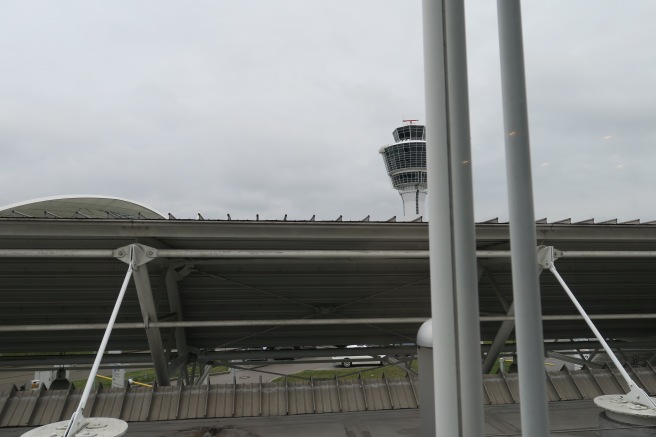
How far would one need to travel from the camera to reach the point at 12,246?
9.32 m

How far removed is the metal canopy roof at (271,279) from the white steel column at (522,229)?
266 inches

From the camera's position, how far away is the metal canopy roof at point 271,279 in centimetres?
906

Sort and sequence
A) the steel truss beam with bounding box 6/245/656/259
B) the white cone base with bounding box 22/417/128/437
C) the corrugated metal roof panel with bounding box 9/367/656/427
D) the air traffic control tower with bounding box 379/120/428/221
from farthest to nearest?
the air traffic control tower with bounding box 379/120/428/221 < the corrugated metal roof panel with bounding box 9/367/656/427 < the steel truss beam with bounding box 6/245/656/259 < the white cone base with bounding box 22/417/128/437

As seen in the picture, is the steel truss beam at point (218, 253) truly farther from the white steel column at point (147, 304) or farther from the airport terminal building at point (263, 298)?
the white steel column at point (147, 304)

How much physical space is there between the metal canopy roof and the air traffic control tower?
276 feet

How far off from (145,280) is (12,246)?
327cm

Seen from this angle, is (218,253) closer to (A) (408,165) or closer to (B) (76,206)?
(B) (76,206)

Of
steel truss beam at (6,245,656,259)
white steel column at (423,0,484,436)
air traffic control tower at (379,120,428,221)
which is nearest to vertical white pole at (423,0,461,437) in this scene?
white steel column at (423,0,484,436)

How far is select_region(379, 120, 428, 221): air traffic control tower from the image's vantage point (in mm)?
98562

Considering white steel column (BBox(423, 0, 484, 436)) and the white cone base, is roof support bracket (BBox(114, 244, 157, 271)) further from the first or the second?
white steel column (BBox(423, 0, 484, 436))

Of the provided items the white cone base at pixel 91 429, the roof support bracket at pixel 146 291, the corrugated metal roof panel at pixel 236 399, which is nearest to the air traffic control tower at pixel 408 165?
the corrugated metal roof panel at pixel 236 399

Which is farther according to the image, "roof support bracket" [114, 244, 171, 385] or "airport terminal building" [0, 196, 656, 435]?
"airport terminal building" [0, 196, 656, 435]

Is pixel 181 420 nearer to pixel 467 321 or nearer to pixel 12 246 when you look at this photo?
pixel 12 246

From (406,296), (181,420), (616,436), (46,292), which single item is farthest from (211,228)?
(616,436)
